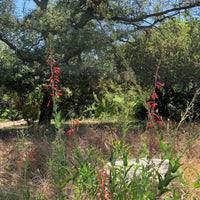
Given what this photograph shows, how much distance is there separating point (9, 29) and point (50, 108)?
131 inches

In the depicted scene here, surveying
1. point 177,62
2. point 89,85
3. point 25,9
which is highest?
point 25,9

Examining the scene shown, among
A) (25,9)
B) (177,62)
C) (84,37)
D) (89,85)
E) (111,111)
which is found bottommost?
(111,111)

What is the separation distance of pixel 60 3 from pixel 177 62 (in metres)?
4.54

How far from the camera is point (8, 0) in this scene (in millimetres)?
7578

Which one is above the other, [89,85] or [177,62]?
[177,62]

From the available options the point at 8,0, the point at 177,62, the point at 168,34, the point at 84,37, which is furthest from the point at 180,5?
the point at 8,0

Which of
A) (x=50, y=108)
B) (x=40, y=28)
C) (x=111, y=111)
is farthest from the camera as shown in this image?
(x=111, y=111)

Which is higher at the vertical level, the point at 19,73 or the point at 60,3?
the point at 60,3

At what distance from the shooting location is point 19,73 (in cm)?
809

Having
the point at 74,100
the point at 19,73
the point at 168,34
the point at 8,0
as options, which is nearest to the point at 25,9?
the point at 8,0

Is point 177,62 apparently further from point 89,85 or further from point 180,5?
point 89,85

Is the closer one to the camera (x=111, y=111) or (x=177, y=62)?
(x=177, y=62)

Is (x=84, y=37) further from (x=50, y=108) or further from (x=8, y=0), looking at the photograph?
(x=50, y=108)

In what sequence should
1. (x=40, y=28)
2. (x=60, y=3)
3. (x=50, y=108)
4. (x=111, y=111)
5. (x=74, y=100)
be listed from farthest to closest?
(x=74, y=100) < (x=111, y=111) < (x=50, y=108) < (x=60, y=3) < (x=40, y=28)
